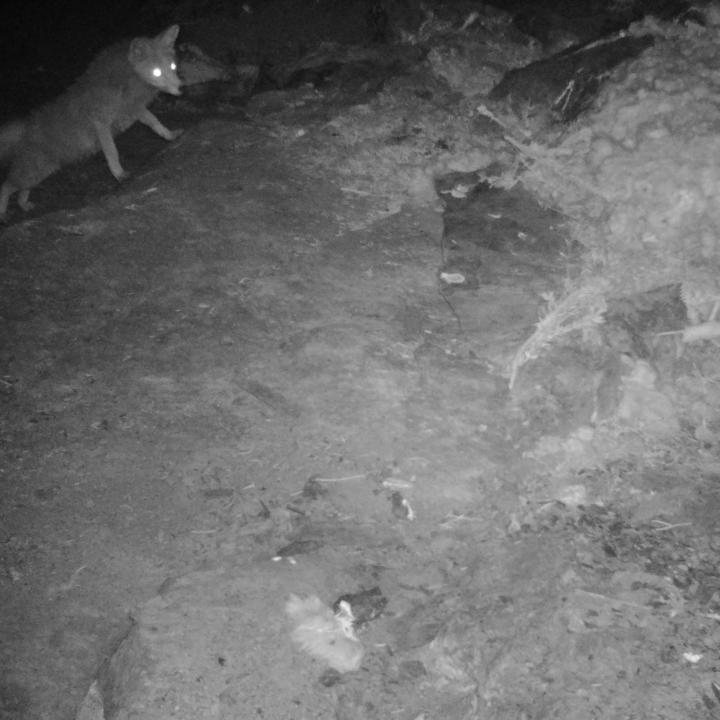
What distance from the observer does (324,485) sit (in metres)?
2.43

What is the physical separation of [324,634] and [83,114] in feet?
12.8

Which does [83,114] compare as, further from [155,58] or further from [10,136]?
[155,58]

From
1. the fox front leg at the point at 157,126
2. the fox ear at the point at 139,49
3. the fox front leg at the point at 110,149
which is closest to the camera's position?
the fox ear at the point at 139,49

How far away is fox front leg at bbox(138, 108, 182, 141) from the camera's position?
187 inches

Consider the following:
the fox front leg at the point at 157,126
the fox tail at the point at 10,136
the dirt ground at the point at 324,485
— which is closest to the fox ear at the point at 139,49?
the fox front leg at the point at 157,126

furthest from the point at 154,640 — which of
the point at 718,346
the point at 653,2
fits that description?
the point at 653,2

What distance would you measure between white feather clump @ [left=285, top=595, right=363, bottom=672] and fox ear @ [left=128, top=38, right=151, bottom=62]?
3817 millimetres

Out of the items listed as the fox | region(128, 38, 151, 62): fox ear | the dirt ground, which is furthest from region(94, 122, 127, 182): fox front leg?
the dirt ground

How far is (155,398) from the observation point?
9.07ft

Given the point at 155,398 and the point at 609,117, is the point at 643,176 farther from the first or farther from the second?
the point at 155,398

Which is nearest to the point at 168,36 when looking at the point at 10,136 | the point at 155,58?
the point at 155,58

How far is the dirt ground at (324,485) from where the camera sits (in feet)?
5.89

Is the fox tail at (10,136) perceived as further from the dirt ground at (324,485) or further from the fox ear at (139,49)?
the fox ear at (139,49)

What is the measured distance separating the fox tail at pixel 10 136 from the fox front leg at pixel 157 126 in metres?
0.85
